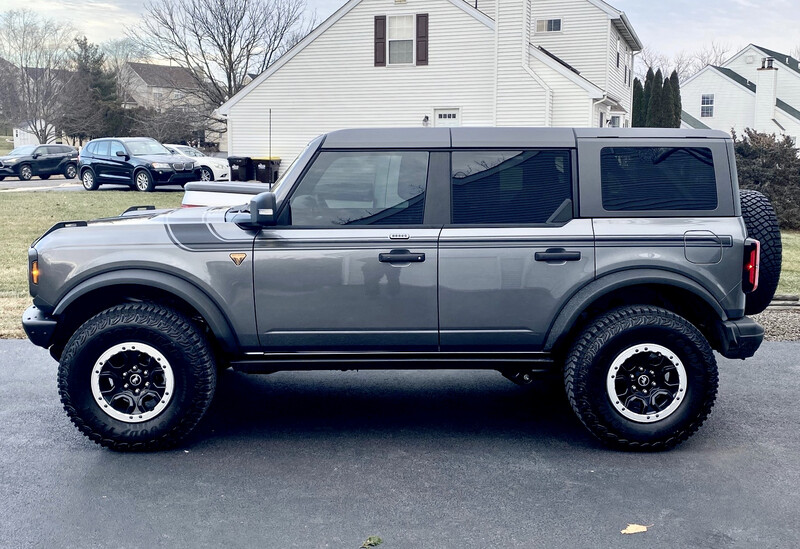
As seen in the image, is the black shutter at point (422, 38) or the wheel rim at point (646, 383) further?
the black shutter at point (422, 38)

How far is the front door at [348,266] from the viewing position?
491cm

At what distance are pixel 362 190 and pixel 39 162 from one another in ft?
109

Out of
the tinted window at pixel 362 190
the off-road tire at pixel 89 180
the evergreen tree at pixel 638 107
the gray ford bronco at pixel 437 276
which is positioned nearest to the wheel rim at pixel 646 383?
the gray ford bronco at pixel 437 276

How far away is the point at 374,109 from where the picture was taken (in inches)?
1073

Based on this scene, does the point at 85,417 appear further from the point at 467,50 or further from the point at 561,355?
the point at 467,50

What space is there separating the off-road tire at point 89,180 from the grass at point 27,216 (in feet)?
4.55

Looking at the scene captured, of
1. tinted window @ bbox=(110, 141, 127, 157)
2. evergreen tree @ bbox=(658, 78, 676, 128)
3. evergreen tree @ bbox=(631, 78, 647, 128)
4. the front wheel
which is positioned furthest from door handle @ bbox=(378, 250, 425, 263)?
evergreen tree @ bbox=(631, 78, 647, 128)

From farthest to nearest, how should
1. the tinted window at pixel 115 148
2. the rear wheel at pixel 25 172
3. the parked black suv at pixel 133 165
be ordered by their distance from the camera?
the rear wheel at pixel 25 172 < the tinted window at pixel 115 148 < the parked black suv at pixel 133 165

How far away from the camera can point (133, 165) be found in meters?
25.7

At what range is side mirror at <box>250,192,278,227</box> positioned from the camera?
484cm

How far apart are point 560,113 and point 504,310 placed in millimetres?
21344

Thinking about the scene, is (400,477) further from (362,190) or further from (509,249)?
(362,190)

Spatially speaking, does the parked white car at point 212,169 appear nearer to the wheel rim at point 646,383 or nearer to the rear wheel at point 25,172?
the rear wheel at point 25,172

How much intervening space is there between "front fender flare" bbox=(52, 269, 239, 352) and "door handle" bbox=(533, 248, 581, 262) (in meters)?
1.88
